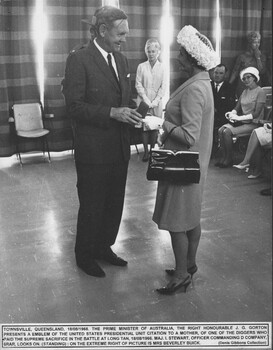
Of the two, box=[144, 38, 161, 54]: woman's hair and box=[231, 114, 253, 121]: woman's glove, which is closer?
box=[231, 114, 253, 121]: woman's glove

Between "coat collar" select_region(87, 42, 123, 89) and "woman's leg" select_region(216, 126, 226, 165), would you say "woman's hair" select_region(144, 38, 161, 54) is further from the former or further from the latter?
"coat collar" select_region(87, 42, 123, 89)

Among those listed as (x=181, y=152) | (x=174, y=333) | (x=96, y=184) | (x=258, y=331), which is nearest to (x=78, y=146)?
(x=96, y=184)

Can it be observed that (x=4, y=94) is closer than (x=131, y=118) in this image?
No

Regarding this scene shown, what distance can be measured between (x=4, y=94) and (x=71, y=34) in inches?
27.5

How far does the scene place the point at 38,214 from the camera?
415cm

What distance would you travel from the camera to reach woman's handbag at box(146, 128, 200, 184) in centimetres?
258

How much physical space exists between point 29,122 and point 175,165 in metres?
3.24

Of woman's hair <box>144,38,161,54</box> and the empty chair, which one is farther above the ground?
woman's hair <box>144,38,161,54</box>

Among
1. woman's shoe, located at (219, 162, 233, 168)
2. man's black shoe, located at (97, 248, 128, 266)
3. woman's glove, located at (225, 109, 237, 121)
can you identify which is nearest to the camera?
man's black shoe, located at (97, 248, 128, 266)

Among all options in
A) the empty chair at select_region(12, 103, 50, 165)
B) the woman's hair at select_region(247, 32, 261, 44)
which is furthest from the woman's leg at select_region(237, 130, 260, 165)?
the empty chair at select_region(12, 103, 50, 165)

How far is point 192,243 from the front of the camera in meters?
2.88

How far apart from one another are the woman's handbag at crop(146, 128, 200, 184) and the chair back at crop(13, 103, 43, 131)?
2.91 meters

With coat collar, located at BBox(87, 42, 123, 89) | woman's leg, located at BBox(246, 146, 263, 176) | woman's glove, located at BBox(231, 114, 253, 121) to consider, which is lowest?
woman's leg, located at BBox(246, 146, 263, 176)

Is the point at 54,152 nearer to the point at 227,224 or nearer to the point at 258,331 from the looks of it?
the point at 227,224
